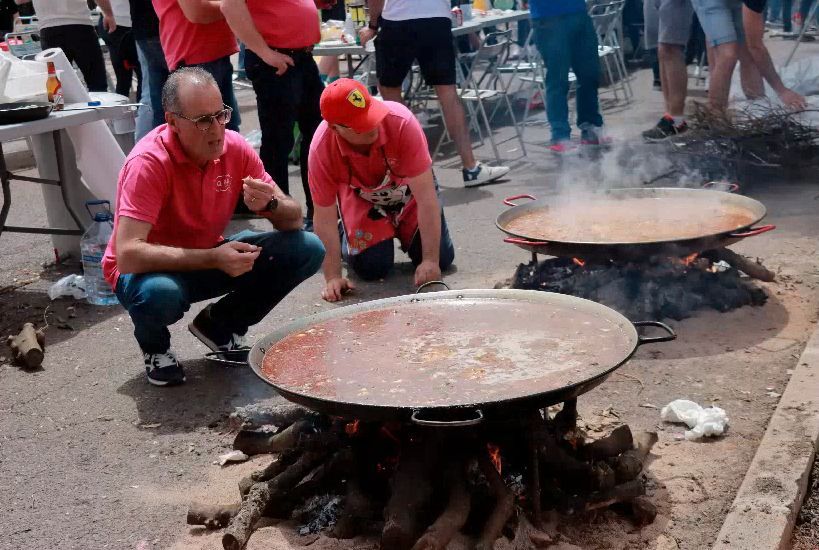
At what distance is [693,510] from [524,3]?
12112 millimetres

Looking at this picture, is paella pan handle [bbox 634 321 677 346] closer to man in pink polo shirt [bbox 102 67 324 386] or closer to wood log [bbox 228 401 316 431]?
wood log [bbox 228 401 316 431]

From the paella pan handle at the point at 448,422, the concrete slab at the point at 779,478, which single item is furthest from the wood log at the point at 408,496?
the concrete slab at the point at 779,478

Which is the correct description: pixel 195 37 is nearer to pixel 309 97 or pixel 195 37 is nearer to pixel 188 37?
pixel 188 37

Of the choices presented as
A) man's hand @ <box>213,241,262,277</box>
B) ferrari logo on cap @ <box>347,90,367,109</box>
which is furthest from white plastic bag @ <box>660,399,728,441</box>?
ferrari logo on cap @ <box>347,90,367,109</box>

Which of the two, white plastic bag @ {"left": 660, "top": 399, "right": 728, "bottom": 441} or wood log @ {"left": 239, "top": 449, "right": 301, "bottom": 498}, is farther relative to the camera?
Answer: white plastic bag @ {"left": 660, "top": 399, "right": 728, "bottom": 441}

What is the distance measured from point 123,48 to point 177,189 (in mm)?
6375

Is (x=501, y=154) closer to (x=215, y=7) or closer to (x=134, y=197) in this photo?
(x=215, y=7)

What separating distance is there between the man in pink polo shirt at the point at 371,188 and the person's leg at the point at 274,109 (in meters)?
1.08

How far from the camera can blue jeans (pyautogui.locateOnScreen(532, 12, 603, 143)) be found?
9.20 m

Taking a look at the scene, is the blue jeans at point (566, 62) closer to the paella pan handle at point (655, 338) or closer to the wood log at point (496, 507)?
the paella pan handle at point (655, 338)

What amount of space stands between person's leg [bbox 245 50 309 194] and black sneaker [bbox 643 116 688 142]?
3925 millimetres

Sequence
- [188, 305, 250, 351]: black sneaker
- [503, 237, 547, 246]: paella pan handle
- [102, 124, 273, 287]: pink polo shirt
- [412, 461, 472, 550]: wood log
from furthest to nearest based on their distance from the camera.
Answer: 1. [188, 305, 250, 351]: black sneaker
2. [503, 237, 547, 246]: paella pan handle
3. [102, 124, 273, 287]: pink polo shirt
4. [412, 461, 472, 550]: wood log

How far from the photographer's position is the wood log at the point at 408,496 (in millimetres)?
2971

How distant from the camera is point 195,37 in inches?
273
